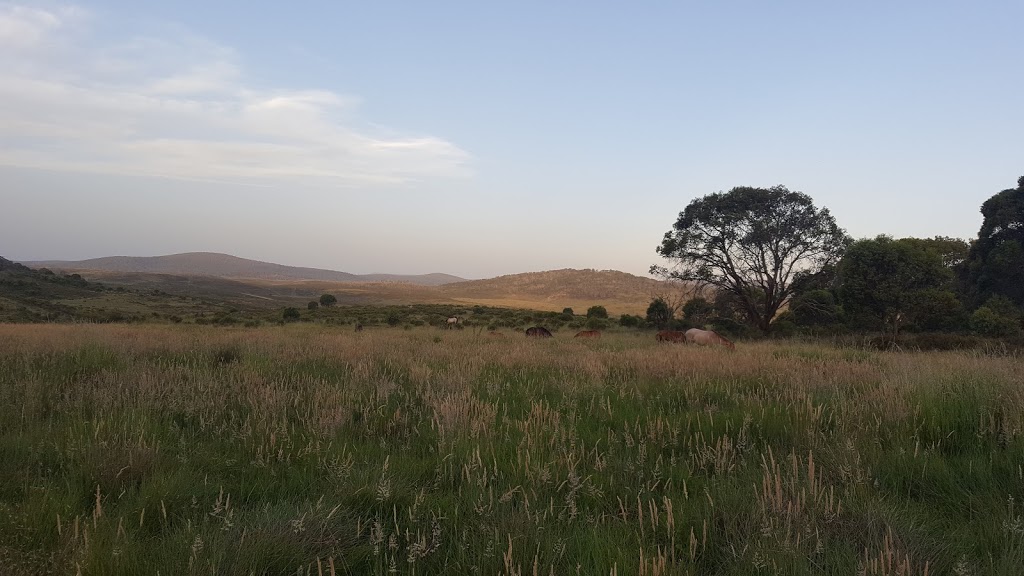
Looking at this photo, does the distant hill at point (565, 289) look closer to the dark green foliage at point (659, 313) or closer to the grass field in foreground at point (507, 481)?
the dark green foliage at point (659, 313)

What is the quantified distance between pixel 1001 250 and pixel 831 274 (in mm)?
8980

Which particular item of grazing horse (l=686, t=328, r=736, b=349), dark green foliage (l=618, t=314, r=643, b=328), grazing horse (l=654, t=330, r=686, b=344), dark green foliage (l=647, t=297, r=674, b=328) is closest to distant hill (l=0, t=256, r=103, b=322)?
grazing horse (l=654, t=330, r=686, b=344)

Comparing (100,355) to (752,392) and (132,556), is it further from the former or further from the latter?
(752,392)

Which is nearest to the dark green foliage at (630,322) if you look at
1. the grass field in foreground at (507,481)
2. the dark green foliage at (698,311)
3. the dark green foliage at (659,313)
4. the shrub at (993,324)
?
the dark green foliage at (659,313)

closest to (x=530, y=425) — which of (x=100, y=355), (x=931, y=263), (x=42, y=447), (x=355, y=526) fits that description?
(x=355, y=526)

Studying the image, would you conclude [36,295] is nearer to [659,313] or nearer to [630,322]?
[630,322]

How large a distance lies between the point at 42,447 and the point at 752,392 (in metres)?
6.75

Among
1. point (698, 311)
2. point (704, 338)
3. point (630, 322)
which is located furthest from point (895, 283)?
point (630, 322)

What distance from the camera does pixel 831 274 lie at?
2747 centimetres

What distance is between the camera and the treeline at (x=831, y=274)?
24484mm

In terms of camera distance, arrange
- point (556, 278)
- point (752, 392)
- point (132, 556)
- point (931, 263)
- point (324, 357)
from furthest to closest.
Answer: point (556, 278)
point (931, 263)
point (324, 357)
point (752, 392)
point (132, 556)

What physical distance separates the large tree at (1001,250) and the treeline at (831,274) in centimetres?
5

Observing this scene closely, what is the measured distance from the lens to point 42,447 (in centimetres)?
358

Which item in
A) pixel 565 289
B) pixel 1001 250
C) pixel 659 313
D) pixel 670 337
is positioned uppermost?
pixel 1001 250
